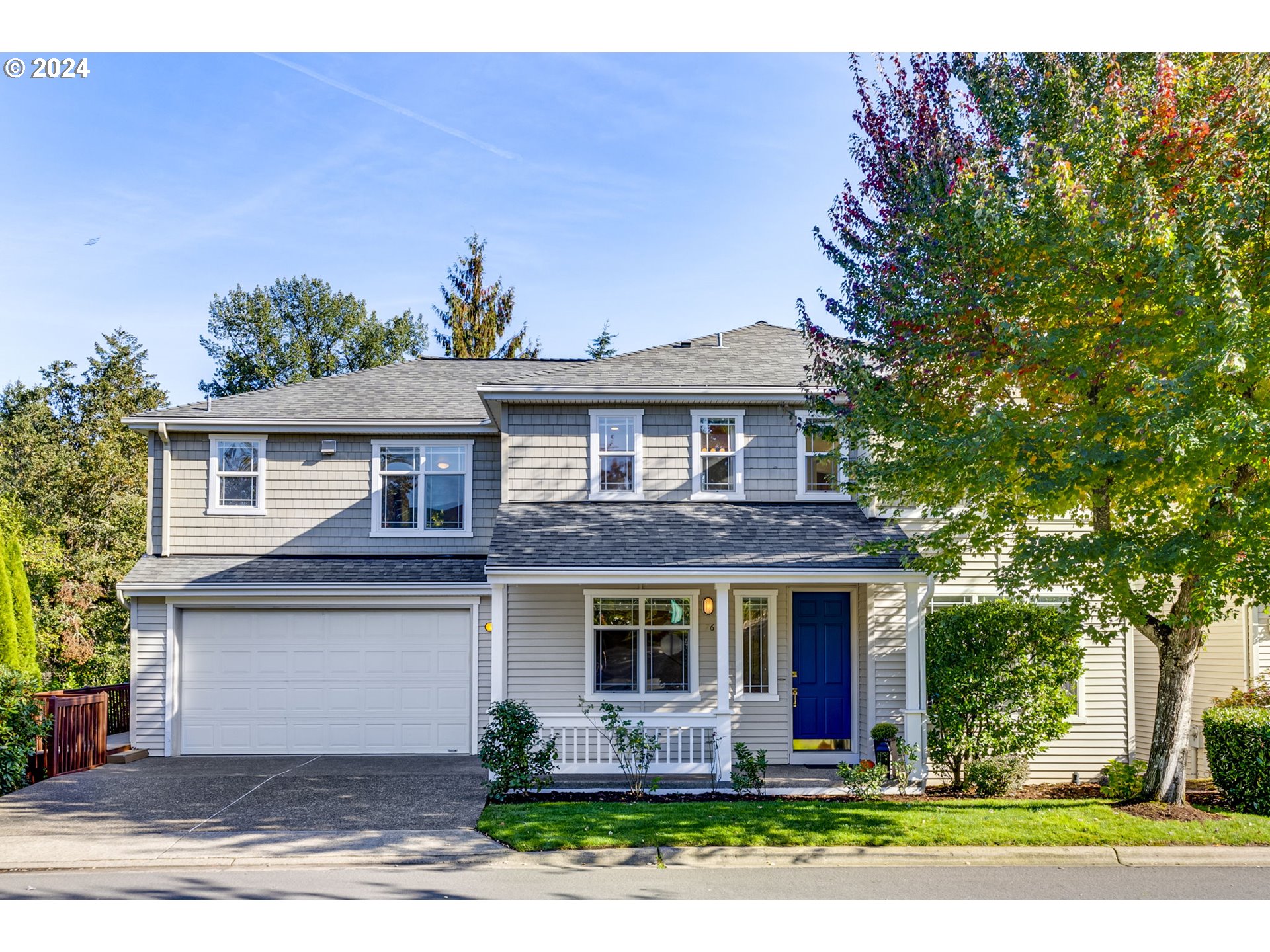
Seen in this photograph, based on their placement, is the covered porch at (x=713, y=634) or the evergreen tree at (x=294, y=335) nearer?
the covered porch at (x=713, y=634)

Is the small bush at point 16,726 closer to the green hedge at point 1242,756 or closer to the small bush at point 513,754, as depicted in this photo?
the small bush at point 513,754

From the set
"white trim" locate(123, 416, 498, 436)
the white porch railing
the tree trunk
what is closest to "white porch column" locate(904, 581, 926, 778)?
the white porch railing

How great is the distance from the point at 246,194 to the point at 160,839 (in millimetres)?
20466

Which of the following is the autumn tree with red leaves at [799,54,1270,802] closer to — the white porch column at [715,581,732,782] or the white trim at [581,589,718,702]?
the white porch column at [715,581,732,782]

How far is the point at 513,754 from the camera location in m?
10.8

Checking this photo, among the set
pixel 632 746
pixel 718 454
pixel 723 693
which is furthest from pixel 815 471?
pixel 632 746

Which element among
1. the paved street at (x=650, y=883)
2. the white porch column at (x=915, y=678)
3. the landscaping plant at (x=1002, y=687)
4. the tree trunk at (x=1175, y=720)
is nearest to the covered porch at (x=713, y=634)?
the white porch column at (x=915, y=678)

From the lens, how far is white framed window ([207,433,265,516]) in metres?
15.3

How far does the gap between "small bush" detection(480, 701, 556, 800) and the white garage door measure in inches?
151

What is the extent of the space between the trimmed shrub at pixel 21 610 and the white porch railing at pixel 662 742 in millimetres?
9978

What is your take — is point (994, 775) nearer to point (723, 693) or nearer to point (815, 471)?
point (723, 693)

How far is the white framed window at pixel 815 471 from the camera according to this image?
46.8 ft

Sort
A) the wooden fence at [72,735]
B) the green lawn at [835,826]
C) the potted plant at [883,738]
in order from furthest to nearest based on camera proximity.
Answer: the wooden fence at [72,735] < the potted plant at [883,738] < the green lawn at [835,826]

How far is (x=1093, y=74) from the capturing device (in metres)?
9.66
